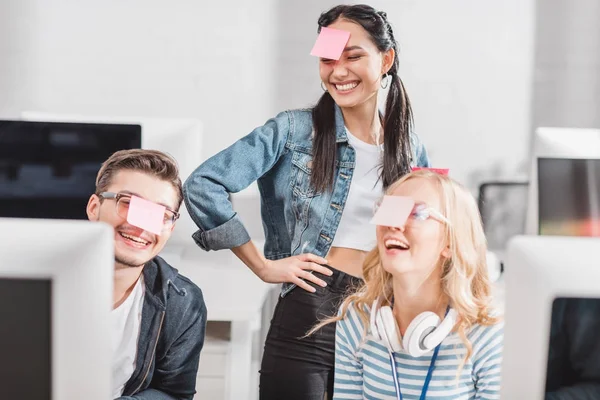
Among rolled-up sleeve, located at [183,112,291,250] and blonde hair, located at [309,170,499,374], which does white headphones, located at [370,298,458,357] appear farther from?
rolled-up sleeve, located at [183,112,291,250]

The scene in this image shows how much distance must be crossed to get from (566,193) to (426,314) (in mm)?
461

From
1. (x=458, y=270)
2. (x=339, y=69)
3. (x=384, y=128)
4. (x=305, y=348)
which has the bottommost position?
(x=305, y=348)

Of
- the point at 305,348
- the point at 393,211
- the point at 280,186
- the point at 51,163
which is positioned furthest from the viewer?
the point at 51,163

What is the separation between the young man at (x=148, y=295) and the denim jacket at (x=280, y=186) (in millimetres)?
76

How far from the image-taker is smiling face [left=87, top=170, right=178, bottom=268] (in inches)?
60.4

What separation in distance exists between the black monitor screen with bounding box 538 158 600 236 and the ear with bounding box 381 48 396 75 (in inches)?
16.4

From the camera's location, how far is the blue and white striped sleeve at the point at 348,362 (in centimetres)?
145

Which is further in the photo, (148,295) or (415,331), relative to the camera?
(148,295)

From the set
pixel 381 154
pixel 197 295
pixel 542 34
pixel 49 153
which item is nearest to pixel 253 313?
pixel 197 295

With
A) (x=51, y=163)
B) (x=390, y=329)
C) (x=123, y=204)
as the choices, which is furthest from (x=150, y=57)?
(x=390, y=329)

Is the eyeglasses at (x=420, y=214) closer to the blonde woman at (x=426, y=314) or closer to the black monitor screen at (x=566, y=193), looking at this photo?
the blonde woman at (x=426, y=314)

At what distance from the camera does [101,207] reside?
1.62m

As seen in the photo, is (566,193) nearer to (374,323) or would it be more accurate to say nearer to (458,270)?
(458,270)

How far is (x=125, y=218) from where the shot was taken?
1554 mm
